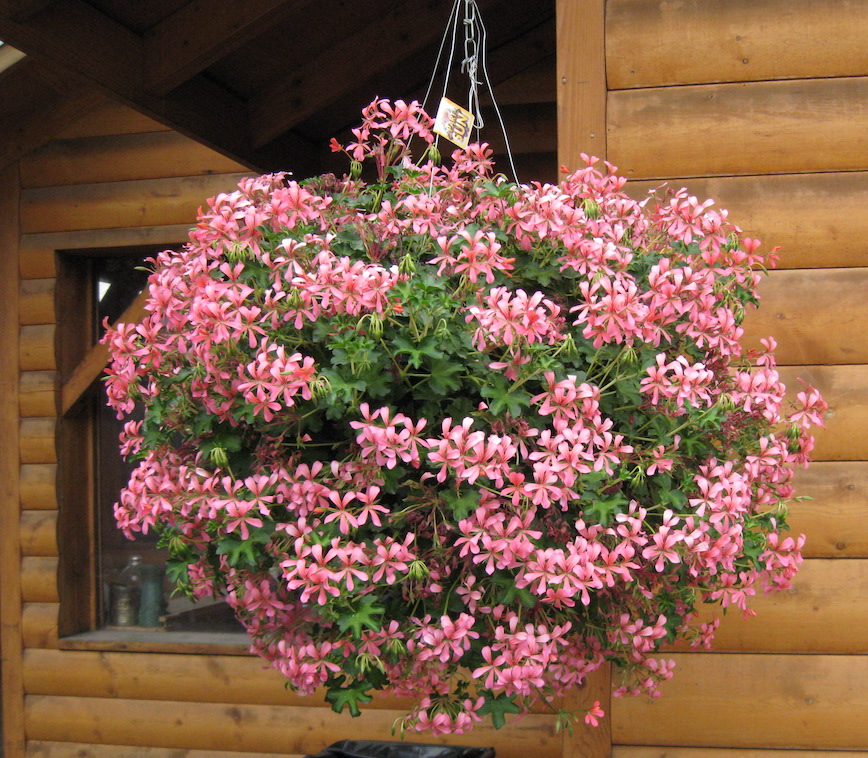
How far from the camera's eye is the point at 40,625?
321 cm

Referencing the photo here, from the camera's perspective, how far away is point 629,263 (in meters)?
1.25

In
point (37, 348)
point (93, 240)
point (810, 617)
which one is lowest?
point (810, 617)

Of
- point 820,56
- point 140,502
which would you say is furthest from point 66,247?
point 820,56

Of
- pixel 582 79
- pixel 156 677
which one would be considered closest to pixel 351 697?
pixel 582 79

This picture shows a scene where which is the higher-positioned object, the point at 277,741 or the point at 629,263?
the point at 629,263

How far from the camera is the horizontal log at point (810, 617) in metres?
1.76

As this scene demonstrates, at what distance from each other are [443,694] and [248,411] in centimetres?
45

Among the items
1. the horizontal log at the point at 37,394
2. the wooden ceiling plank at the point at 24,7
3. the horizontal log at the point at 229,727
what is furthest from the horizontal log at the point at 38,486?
the wooden ceiling plank at the point at 24,7

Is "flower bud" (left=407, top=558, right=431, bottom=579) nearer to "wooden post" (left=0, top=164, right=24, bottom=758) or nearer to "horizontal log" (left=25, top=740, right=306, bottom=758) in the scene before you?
"horizontal log" (left=25, top=740, right=306, bottom=758)

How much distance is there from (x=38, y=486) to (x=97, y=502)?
211 mm

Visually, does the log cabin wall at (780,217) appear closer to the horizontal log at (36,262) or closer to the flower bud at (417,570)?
the flower bud at (417,570)

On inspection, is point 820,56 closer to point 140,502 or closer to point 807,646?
point 807,646

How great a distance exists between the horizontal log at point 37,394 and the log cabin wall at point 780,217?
2283 mm

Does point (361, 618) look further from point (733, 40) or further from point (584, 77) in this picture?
point (733, 40)
